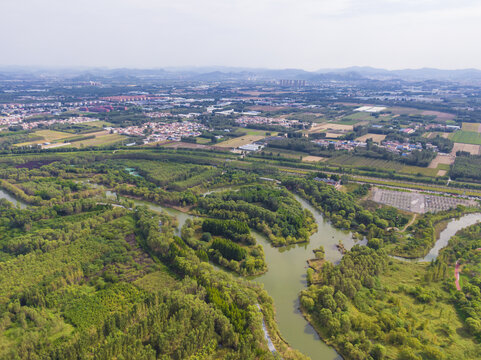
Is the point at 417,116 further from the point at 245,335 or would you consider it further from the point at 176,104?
the point at 245,335

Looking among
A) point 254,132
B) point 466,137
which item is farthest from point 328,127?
point 466,137

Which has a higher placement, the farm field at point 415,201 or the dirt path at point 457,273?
the farm field at point 415,201

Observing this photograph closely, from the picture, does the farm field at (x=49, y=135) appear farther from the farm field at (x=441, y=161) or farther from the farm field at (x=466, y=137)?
the farm field at (x=466, y=137)

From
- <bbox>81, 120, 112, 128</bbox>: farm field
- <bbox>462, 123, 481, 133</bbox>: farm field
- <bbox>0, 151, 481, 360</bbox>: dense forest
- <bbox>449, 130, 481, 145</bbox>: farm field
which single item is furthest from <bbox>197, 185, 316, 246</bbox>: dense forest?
<bbox>462, 123, 481, 133</bbox>: farm field

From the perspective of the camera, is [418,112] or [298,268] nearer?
[298,268]

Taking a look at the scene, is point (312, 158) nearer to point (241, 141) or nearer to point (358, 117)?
point (241, 141)

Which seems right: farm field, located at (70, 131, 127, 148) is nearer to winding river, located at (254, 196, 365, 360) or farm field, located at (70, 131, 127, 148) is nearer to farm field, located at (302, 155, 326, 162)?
farm field, located at (302, 155, 326, 162)

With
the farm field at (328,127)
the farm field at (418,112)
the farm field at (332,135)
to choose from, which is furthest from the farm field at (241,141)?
the farm field at (418,112)
